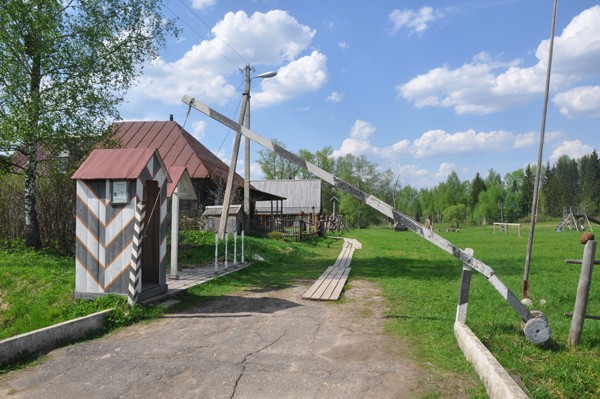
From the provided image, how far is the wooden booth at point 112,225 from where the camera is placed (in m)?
7.45

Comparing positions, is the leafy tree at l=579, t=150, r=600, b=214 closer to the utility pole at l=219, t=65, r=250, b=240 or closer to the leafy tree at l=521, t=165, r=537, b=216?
the leafy tree at l=521, t=165, r=537, b=216

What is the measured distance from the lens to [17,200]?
13.8 metres

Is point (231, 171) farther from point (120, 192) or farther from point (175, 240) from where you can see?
point (120, 192)

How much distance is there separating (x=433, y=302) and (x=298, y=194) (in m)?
42.2

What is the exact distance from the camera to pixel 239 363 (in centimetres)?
504

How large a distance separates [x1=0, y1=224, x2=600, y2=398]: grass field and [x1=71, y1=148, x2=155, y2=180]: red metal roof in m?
2.01

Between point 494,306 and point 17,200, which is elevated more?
point 17,200

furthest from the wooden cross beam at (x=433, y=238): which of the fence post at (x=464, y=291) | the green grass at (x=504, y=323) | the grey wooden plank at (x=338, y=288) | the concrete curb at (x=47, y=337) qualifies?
the concrete curb at (x=47, y=337)

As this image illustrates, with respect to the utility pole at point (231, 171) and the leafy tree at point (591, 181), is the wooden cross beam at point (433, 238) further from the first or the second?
the leafy tree at point (591, 181)

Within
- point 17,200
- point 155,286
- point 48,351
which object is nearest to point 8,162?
point 17,200

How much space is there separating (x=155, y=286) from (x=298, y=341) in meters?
3.52

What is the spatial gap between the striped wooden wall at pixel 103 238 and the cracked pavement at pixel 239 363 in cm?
113

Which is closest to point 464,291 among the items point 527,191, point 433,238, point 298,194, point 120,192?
point 433,238

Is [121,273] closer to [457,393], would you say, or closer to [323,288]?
[323,288]
